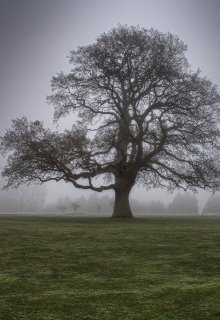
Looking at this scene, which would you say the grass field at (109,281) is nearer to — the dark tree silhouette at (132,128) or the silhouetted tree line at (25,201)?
the dark tree silhouette at (132,128)

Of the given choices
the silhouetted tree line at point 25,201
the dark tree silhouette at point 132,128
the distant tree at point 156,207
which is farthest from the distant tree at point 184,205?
the dark tree silhouette at point 132,128

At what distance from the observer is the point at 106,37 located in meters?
28.8

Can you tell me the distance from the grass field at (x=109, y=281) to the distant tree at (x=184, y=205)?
3005 inches

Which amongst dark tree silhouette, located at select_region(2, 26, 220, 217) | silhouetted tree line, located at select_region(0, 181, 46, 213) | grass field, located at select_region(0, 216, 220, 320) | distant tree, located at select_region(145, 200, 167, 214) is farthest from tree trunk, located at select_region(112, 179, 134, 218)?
silhouetted tree line, located at select_region(0, 181, 46, 213)

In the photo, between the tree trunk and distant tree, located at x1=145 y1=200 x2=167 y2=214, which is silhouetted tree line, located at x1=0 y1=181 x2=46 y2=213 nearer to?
distant tree, located at x1=145 y1=200 x2=167 y2=214

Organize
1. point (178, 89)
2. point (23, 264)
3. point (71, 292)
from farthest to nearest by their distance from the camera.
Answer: point (178, 89), point (23, 264), point (71, 292)

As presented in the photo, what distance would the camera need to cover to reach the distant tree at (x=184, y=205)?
281 feet

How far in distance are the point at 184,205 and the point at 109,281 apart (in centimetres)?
8344

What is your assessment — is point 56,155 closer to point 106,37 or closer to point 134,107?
point 134,107

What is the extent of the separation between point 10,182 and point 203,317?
74.9ft

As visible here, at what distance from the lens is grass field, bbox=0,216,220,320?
4754mm

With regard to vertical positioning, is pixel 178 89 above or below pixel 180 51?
below

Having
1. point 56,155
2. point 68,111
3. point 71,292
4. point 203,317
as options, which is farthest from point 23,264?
point 68,111

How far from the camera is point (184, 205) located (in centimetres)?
8756
